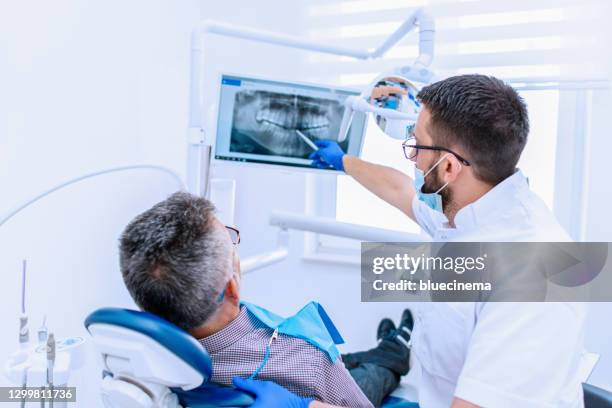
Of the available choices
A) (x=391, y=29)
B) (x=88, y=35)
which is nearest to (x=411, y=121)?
(x=391, y=29)

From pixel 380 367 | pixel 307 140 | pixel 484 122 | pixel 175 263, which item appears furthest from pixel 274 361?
pixel 380 367

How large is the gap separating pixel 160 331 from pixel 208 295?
15 cm

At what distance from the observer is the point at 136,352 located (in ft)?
2.31

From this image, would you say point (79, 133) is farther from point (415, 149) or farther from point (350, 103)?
point (415, 149)

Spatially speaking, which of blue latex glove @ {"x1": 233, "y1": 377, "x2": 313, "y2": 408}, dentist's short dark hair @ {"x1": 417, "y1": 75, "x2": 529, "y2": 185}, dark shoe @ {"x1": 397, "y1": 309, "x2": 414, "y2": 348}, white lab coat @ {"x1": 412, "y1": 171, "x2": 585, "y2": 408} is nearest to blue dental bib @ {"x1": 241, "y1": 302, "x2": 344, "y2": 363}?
blue latex glove @ {"x1": 233, "y1": 377, "x2": 313, "y2": 408}

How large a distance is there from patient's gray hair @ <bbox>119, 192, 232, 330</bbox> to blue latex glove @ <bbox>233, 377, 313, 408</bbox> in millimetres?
139

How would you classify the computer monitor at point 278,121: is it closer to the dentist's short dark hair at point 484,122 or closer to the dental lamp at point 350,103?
the dental lamp at point 350,103

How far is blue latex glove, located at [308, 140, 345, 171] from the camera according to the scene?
1.75 metres

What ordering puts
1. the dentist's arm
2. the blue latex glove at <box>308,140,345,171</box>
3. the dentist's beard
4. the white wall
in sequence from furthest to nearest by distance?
the blue latex glove at <box>308,140,345,171</box> < the dentist's arm < the white wall < the dentist's beard

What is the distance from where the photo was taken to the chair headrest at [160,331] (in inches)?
27.5

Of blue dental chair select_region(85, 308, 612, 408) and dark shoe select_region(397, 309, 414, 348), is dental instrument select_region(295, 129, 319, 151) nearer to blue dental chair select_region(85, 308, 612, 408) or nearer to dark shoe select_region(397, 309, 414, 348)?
dark shoe select_region(397, 309, 414, 348)

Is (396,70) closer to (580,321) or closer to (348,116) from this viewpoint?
(348,116)

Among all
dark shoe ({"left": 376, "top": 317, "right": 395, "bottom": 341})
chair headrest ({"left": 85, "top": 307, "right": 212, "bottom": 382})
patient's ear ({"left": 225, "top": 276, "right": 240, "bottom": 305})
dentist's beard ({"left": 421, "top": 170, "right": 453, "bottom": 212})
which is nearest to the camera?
chair headrest ({"left": 85, "top": 307, "right": 212, "bottom": 382})

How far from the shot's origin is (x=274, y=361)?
97 cm
